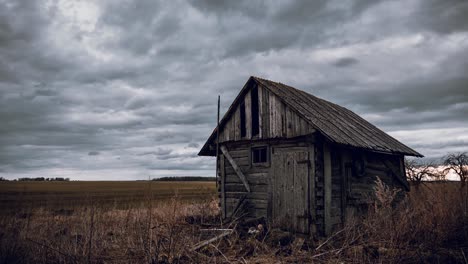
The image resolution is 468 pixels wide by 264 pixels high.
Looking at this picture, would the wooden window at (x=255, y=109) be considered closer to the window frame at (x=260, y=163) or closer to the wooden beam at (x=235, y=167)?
the window frame at (x=260, y=163)

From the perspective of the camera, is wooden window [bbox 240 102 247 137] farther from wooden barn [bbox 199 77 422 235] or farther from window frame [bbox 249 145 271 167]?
window frame [bbox 249 145 271 167]

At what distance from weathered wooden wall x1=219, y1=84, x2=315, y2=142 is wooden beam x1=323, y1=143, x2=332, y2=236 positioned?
3.06ft

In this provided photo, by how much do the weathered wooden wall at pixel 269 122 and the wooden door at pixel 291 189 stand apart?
60cm

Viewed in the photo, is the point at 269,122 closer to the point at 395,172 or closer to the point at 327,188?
the point at 327,188

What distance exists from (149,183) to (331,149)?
23.6ft

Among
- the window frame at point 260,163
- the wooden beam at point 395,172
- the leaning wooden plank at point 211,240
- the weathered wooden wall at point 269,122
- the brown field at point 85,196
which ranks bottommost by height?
the leaning wooden plank at point 211,240

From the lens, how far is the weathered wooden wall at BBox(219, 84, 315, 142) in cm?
1141

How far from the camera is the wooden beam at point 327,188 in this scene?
10.9 m

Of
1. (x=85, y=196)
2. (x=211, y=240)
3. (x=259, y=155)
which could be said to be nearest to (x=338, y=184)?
(x=259, y=155)

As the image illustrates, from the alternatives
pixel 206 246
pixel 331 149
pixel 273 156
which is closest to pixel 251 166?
pixel 273 156

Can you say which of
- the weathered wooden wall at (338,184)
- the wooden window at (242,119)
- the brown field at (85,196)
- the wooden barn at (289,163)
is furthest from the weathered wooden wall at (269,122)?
the brown field at (85,196)

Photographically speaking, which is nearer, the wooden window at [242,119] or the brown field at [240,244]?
the brown field at [240,244]

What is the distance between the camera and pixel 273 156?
1198 centimetres

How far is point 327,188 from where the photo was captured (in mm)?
11086
